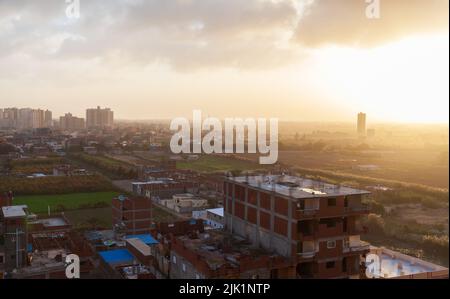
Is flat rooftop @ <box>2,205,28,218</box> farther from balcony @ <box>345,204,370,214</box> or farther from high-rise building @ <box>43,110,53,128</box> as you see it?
high-rise building @ <box>43,110,53,128</box>

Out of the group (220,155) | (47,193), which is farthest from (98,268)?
(220,155)

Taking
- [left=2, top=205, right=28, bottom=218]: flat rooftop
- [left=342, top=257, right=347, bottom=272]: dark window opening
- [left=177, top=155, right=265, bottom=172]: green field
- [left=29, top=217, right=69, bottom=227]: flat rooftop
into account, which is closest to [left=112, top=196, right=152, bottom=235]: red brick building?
[left=29, top=217, right=69, bottom=227]: flat rooftop

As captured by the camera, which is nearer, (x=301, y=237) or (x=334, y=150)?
(x=301, y=237)

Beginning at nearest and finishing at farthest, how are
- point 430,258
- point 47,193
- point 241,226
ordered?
point 241,226 < point 430,258 < point 47,193

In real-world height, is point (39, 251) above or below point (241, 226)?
below
